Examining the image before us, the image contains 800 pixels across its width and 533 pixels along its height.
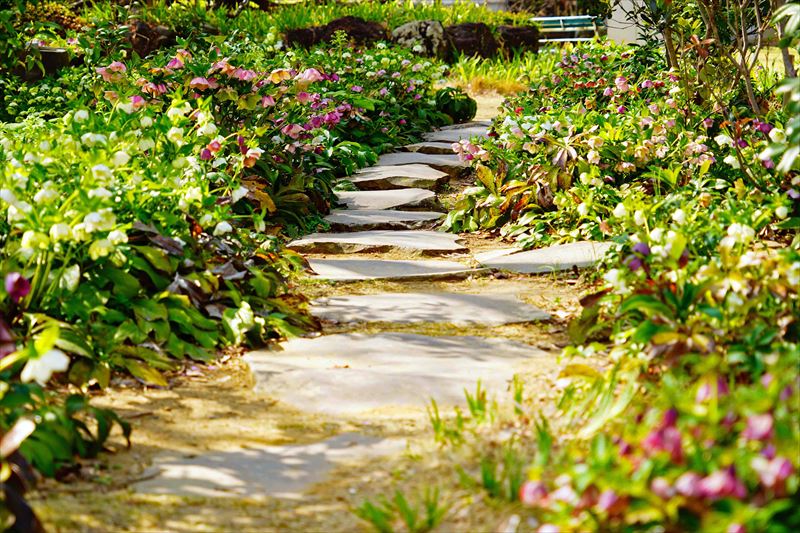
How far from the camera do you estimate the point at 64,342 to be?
3154 millimetres

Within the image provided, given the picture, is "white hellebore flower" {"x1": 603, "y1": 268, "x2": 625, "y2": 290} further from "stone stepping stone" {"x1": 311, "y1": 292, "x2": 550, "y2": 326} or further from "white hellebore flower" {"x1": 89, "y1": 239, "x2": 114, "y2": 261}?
"white hellebore flower" {"x1": 89, "y1": 239, "x2": 114, "y2": 261}

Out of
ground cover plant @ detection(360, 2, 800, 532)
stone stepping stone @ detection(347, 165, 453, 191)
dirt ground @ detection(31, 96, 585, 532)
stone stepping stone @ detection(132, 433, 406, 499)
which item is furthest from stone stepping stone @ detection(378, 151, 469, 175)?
stone stepping stone @ detection(132, 433, 406, 499)

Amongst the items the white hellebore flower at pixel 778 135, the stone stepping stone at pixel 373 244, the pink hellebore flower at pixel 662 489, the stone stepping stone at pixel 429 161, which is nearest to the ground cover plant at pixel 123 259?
the stone stepping stone at pixel 373 244

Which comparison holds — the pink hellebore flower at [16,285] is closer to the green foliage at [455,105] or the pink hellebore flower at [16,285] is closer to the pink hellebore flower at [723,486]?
the pink hellebore flower at [723,486]

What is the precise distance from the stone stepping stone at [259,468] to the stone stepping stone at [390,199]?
395cm

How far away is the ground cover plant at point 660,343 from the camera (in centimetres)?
189

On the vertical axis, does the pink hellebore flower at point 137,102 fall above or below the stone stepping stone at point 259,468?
above

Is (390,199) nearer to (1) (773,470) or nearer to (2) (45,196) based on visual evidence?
(2) (45,196)

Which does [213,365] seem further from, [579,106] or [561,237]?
[579,106]

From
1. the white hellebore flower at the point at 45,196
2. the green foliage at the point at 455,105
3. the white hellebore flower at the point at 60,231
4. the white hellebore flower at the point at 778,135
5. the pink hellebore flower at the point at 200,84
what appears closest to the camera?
the white hellebore flower at the point at 60,231

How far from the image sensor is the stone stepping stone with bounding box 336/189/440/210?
6.76 metres

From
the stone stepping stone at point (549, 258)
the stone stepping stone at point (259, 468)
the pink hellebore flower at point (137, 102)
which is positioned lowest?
the stone stepping stone at point (549, 258)

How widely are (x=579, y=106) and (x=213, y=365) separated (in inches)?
160

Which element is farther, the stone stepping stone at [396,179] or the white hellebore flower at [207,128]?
the stone stepping stone at [396,179]
